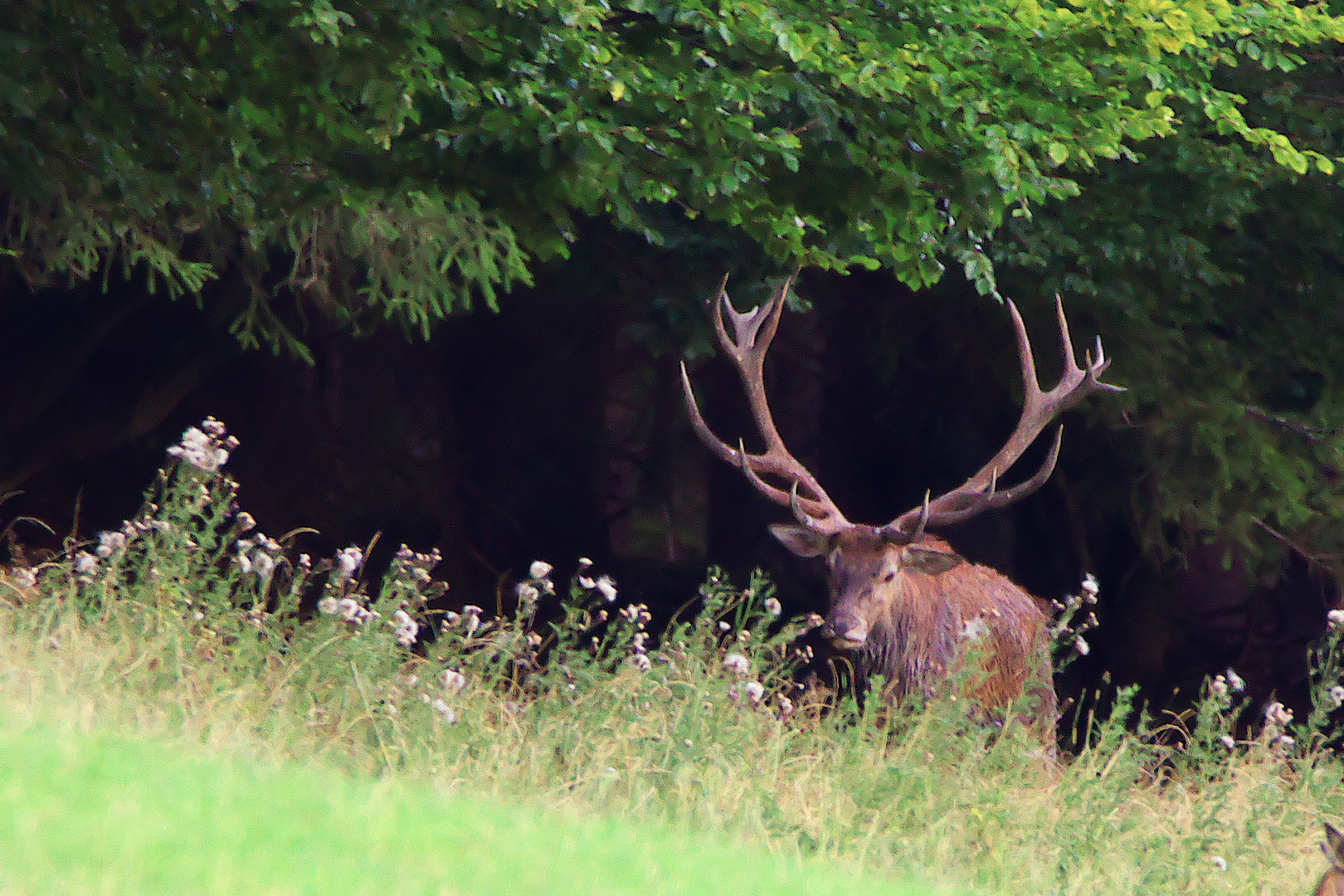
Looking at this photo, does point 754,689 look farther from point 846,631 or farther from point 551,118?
point 551,118

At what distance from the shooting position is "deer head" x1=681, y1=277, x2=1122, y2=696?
852cm

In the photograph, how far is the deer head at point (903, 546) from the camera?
8516mm

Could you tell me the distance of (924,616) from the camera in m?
8.86

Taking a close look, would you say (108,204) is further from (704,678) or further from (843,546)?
(843,546)

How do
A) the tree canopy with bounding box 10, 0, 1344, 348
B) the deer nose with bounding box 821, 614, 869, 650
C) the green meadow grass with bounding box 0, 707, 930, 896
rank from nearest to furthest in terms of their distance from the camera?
the green meadow grass with bounding box 0, 707, 930, 896 < the tree canopy with bounding box 10, 0, 1344, 348 < the deer nose with bounding box 821, 614, 869, 650

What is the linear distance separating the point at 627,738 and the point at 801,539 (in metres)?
2.86

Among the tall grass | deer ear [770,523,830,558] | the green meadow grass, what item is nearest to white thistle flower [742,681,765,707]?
the tall grass

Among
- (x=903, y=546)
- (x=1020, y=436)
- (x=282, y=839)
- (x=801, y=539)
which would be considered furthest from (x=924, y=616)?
(x=282, y=839)

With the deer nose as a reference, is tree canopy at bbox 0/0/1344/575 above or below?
above

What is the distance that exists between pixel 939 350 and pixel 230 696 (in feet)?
23.0

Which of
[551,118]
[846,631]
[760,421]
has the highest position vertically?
[551,118]

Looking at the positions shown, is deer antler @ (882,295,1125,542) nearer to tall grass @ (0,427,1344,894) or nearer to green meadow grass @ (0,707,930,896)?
tall grass @ (0,427,1344,894)

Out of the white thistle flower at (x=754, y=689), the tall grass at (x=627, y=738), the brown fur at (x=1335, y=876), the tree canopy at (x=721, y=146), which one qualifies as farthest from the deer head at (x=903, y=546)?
the brown fur at (x=1335, y=876)

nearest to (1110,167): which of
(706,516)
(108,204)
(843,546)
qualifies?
(843,546)
